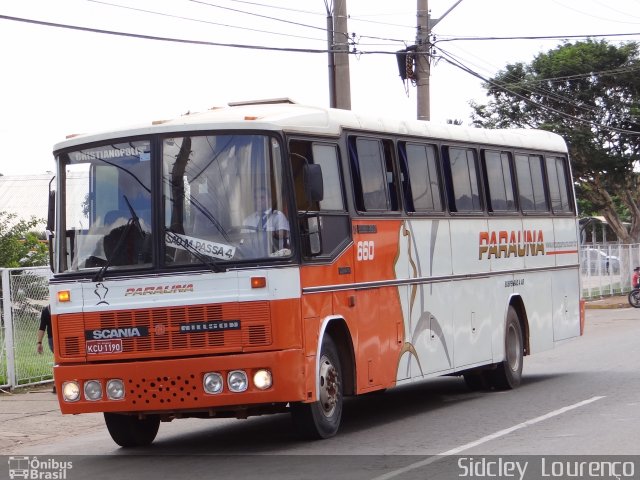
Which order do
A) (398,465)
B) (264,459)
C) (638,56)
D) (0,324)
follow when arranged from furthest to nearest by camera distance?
(638,56) → (0,324) → (264,459) → (398,465)

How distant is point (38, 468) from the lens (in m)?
11.1

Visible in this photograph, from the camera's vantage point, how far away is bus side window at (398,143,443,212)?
539 inches

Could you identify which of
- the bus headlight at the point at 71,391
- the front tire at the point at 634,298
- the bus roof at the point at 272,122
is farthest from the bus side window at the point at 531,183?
the front tire at the point at 634,298

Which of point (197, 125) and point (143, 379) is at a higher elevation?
point (197, 125)

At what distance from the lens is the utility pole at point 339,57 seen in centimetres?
2028

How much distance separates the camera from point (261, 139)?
10969 millimetres

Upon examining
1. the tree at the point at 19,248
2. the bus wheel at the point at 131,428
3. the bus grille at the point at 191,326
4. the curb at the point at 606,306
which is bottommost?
the bus wheel at the point at 131,428

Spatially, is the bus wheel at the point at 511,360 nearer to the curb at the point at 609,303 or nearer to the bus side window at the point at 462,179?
the bus side window at the point at 462,179

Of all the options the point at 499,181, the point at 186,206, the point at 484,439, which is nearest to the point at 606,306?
the point at 499,181

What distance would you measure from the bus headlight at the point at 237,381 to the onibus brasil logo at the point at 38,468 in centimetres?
163

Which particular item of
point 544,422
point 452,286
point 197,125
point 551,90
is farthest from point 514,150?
point 551,90

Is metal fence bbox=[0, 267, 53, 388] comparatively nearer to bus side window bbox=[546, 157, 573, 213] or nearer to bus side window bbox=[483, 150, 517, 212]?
bus side window bbox=[483, 150, 517, 212]

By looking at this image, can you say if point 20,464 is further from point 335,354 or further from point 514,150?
point 514,150

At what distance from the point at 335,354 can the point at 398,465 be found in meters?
2.25
